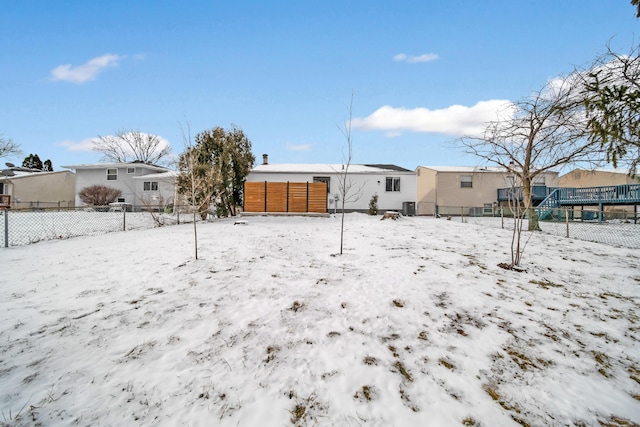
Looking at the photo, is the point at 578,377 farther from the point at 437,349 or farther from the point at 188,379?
the point at 188,379

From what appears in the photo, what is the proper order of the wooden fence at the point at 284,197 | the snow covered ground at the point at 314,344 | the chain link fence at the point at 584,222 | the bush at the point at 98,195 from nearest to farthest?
the snow covered ground at the point at 314,344 < the chain link fence at the point at 584,222 < the wooden fence at the point at 284,197 < the bush at the point at 98,195

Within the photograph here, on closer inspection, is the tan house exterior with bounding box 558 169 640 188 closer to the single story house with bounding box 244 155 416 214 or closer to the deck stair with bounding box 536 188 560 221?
the deck stair with bounding box 536 188 560 221

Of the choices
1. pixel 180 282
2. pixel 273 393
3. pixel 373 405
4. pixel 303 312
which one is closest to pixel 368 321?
pixel 303 312

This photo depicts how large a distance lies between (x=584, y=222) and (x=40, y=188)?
157ft

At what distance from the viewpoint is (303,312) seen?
375 cm

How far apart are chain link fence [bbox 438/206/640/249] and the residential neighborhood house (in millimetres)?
35760

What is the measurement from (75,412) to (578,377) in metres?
4.29

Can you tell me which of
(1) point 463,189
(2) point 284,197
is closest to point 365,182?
(2) point 284,197

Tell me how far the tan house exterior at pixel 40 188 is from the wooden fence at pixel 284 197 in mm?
23166

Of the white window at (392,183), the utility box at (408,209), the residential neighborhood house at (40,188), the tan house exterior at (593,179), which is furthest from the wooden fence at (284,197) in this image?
the tan house exterior at (593,179)

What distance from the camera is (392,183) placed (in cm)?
2297

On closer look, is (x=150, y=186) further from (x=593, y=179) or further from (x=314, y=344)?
(x=593, y=179)

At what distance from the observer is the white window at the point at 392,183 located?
75.3 feet

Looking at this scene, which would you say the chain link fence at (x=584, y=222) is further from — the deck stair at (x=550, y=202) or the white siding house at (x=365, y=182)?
the white siding house at (x=365, y=182)
